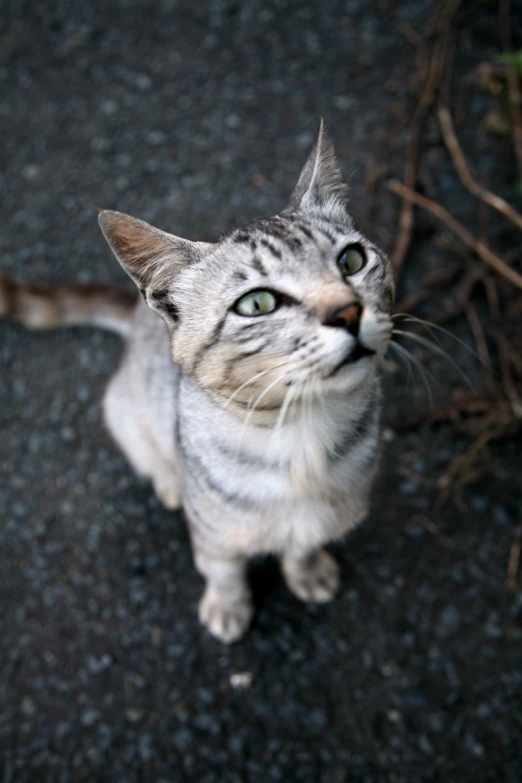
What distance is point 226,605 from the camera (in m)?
2.73

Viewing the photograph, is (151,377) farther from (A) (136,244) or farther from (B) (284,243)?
(B) (284,243)

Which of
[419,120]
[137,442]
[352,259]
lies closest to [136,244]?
[352,259]

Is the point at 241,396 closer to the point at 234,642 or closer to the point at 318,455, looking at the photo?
the point at 318,455

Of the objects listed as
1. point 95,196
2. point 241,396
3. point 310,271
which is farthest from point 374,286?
point 95,196

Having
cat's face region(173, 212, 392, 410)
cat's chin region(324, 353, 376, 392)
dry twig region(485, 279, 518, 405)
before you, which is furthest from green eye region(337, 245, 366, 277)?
dry twig region(485, 279, 518, 405)

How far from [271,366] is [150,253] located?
1.55ft

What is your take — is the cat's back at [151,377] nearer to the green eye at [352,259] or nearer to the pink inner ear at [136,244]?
the pink inner ear at [136,244]

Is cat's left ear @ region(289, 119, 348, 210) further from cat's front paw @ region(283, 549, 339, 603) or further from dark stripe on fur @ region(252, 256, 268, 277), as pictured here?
cat's front paw @ region(283, 549, 339, 603)

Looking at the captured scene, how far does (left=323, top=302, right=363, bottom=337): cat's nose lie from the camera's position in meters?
1.58

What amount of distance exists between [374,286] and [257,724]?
1797mm

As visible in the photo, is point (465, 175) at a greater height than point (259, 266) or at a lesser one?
lesser

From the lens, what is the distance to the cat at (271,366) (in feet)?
5.41

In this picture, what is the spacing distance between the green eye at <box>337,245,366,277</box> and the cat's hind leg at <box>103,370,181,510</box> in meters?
1.27

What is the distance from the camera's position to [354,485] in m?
2.22
